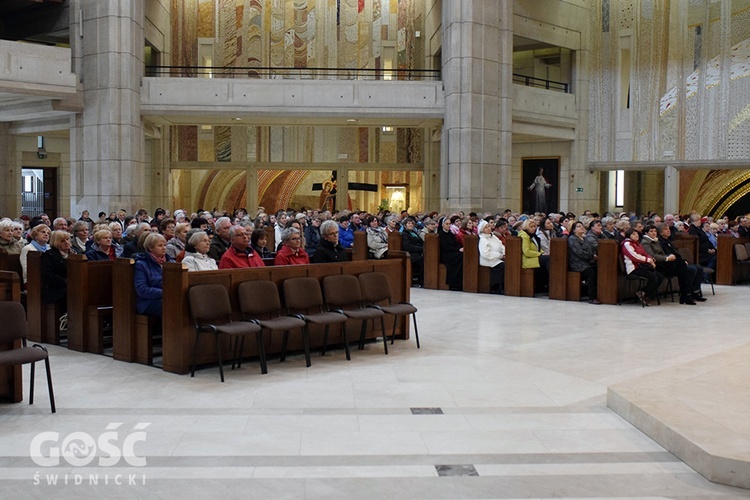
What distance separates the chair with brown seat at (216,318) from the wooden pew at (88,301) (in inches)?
58.9

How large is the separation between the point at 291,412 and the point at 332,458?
1070 millimetres

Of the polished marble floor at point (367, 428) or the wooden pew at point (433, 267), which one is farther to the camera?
the wooden pew at point (433, 267)

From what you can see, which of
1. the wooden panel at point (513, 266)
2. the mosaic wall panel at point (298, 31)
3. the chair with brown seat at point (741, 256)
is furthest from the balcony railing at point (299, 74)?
the wooden panel at point (513, 266)

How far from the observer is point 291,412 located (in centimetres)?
572

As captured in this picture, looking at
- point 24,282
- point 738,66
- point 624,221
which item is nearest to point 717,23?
point 738,66

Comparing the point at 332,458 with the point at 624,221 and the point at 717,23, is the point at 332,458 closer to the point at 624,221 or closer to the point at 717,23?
the point at 624,221

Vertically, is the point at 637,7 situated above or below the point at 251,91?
above

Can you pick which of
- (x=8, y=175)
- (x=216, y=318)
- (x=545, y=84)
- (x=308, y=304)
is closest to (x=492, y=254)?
(x=308, y=304)

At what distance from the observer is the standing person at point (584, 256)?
38.4 feet

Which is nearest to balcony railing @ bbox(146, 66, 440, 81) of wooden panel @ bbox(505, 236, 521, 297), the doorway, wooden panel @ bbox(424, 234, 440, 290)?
the doorway

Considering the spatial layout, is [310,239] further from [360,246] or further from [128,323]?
[128,323]

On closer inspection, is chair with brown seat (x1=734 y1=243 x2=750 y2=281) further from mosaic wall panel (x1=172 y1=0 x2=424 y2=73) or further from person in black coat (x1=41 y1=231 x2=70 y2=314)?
mosaic wall panel (x1=172 y1=0 x2=424 y2=73)

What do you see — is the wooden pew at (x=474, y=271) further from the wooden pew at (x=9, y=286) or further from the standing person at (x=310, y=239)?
the wooden pew at (x=9, y=286)

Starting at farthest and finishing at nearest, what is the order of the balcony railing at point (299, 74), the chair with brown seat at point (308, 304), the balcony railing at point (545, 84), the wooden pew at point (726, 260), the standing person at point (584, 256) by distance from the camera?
the balcony railing at point (545, 84), the balcony railing at point (299, 74), the wooden pew at point (726, 260), the standing person at point (584, 256), the chair with brown seat at point (308, 304)
